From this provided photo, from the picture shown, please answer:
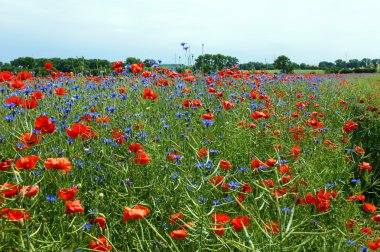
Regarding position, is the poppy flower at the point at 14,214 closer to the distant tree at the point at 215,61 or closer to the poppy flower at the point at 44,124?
the poppy flower at the point at 44,124

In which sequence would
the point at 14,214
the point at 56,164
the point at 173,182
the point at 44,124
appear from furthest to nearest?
the point at 173,182 < the point at 44,124 < the point at 56,164 < the point at 14,214

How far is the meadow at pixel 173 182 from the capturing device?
1671 mm

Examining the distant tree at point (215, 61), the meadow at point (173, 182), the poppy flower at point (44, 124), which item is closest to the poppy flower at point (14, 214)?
the meadow at point (173, 182)

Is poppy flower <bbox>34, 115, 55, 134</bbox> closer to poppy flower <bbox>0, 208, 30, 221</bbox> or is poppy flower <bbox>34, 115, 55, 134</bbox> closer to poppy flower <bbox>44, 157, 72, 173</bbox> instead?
poppy flower <bbox>44, 157, 72, 173</bbox>


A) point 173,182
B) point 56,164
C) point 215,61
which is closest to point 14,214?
point 56,164

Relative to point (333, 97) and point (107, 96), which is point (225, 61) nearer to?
point (333, 97)

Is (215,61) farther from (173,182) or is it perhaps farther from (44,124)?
(44,124)

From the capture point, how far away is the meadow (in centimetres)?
167

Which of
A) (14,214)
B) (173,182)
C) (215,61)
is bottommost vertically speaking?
(173,182)

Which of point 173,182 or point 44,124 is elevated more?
point 44,124

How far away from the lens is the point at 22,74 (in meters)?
3.03

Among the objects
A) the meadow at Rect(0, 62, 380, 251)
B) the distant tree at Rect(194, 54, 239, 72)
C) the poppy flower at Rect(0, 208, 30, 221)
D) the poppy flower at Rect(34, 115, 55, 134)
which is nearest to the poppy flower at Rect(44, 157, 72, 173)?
→ the meadow at Rect(0, 62, 380, 251)

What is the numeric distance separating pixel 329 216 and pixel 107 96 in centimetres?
312

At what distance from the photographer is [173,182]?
93.4 inches
